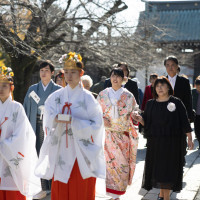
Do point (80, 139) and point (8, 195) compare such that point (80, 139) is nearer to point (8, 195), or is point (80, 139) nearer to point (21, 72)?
point (8, 195)

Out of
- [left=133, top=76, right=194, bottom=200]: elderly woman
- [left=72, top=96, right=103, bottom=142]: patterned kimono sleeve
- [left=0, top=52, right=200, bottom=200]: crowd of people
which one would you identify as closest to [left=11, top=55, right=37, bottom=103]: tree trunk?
[left=0, top=52, right=200, bottom=200]: crowd of people

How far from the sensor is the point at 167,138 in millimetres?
4750

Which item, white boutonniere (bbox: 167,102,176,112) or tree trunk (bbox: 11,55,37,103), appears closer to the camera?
white boutonniere (bbox: 167,102,176,112)

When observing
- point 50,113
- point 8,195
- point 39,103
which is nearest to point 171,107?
point 50,113

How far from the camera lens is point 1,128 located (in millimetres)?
4043

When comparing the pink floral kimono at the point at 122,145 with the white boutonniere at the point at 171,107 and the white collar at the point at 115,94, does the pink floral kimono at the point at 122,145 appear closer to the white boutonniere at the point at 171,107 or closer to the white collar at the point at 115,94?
the white collar at the point at 115,94

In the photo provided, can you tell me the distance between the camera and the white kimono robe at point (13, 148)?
4004 mm

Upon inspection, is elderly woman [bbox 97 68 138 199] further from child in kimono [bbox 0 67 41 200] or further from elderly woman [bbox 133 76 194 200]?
child in kimono [bbox 0 67 41 200]

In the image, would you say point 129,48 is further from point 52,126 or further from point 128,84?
point 52,126

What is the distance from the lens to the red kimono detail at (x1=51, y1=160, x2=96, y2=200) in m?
3.77

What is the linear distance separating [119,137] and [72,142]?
4.59 feet

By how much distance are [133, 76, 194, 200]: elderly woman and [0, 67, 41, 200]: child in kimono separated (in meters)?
1.65

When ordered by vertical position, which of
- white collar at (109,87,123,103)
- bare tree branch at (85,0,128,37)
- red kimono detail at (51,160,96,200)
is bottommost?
red kimono detail at (51,160,96,200)

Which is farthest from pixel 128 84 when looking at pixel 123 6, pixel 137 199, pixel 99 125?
pixel 123 6
